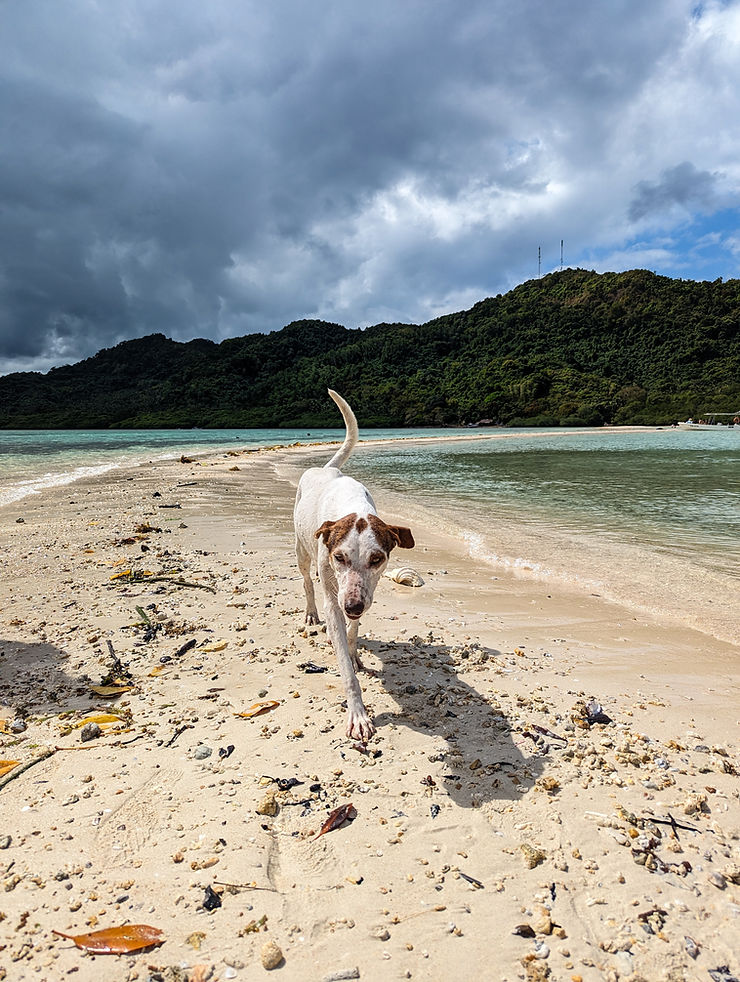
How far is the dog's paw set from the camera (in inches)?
147

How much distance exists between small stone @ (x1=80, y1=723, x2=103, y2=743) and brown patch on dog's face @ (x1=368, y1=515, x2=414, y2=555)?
2475 mm

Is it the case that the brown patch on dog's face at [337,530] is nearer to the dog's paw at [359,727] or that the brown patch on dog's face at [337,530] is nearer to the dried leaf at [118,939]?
the dog's paw at [359,727]

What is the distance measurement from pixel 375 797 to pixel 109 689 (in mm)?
2602

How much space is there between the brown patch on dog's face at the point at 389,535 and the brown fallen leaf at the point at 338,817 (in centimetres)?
160

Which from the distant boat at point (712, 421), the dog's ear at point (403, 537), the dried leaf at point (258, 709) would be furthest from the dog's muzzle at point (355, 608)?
the distant boat at point (712, 421)

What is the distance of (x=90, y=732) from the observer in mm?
3705

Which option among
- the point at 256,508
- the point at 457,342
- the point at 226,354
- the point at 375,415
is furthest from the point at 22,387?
the point at 256,508

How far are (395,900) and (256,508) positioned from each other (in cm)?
1289

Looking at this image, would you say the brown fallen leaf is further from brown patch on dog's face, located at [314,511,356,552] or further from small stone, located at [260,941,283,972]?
brown patch on dog's face, located at [314,511,356,552]

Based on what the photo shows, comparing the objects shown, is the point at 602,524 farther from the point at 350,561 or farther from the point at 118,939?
the point at 118,939

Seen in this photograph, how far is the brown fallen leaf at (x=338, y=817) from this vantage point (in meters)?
2.85

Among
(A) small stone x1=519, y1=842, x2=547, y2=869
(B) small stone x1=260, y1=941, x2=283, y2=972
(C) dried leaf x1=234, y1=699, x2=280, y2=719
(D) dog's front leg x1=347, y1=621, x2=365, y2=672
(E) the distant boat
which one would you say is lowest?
(A) small stone x1=519, y1=842, x2=547, y2=869

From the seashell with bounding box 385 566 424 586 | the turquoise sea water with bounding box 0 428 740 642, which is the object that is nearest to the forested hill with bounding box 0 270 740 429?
the turquoise sea water with bounding box 0 428 740 642

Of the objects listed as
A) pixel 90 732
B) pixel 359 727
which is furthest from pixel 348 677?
pixel 90 732
